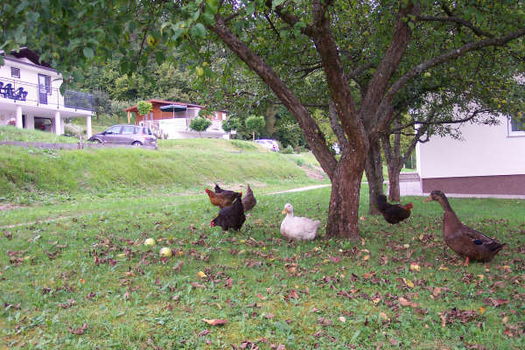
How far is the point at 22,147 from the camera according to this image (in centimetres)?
1789

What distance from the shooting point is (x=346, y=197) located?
7414 mm

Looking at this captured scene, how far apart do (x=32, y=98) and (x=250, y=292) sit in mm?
29159

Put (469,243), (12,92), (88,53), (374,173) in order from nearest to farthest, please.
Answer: (88,53) → (469,243) → (374,173) → (12,92)

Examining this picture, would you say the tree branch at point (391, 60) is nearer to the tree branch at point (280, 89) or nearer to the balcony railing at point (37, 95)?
the tree branch at point (280, 89)

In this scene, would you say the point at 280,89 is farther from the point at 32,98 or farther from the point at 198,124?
the point at 198,124

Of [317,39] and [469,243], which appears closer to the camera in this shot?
[469,243]

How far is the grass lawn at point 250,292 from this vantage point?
3.96 m

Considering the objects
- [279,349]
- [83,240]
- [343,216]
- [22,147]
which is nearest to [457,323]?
[279,349]

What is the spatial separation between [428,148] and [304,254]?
41.7 feet

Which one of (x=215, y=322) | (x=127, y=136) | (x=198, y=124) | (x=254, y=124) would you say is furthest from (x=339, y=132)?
(x=254, y=124)

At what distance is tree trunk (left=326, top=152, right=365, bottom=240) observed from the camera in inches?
287

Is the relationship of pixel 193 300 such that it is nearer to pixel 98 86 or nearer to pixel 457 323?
pixel 457 323

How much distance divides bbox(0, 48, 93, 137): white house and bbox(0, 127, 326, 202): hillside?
668 cm

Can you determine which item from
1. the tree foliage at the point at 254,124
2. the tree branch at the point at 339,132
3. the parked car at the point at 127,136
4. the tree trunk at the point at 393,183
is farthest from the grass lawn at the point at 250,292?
the tree foliage at the point at 254,124
